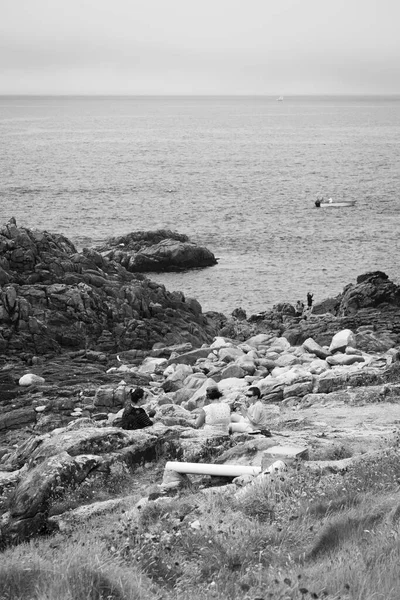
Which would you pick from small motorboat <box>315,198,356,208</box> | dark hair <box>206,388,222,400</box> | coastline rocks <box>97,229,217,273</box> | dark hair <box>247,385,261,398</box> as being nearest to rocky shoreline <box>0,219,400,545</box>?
dark hair <box>247,385,261,398</box>

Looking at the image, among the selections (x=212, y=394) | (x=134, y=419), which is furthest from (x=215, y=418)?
(x=212, y=394)

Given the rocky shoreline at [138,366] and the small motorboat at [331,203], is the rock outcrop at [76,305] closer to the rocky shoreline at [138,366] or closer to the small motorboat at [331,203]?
the rocky shoreline at [138,366]

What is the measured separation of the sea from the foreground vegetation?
2732 cm

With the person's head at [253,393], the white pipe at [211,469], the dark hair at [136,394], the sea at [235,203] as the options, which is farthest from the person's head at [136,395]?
the sea at [235,203]

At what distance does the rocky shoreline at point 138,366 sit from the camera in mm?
12609

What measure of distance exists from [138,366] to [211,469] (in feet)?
46.9

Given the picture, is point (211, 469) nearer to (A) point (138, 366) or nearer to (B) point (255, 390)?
(B) point (255, 390)

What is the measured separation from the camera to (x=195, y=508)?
9797mm

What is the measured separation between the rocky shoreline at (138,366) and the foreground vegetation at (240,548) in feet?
4.06

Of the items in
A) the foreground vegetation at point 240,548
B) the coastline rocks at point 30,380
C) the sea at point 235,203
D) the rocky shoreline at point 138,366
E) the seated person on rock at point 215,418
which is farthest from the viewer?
the sea at point 235,203

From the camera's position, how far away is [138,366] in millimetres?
25375

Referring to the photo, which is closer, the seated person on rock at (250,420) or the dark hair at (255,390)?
the seated person on rock at (250,420)

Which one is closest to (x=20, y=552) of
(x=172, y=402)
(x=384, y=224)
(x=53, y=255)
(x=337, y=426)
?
(x=337, y=426)

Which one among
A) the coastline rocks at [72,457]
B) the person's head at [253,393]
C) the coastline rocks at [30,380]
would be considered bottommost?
the coastline rocks at [30,380]
